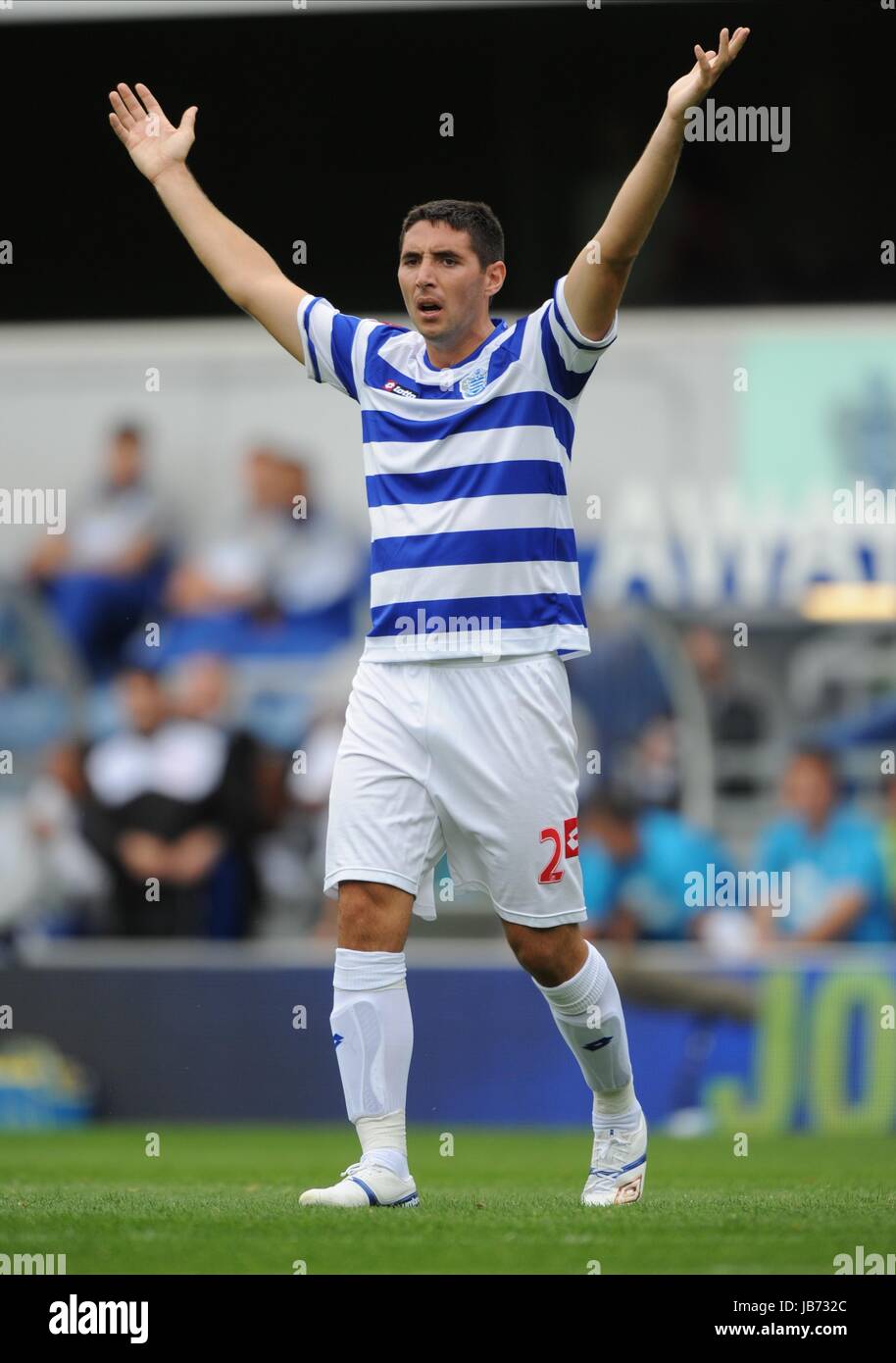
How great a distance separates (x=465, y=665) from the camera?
222 inches

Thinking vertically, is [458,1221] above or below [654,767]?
below

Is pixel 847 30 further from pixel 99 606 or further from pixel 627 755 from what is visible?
pixel 99 606

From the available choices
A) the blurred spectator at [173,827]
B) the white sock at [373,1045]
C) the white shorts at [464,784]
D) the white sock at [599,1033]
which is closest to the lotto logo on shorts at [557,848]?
the white shorts at [464,784]

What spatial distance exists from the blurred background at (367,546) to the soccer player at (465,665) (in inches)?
239

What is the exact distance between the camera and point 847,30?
566 inches

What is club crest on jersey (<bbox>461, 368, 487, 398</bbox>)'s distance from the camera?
570 centimetres

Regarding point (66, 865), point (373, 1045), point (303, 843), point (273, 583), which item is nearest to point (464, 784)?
point (373, 1045)

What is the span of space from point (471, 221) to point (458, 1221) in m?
2.53

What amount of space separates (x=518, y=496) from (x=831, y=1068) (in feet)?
20.9

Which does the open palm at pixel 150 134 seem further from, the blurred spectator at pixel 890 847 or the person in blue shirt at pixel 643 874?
the blurred spectator at pixel 890 847

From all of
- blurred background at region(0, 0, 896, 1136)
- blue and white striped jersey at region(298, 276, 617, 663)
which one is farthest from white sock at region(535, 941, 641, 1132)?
blurred background at region(0, 0, 896, 1136)

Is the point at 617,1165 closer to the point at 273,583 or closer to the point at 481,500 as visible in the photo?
the point at 481,500

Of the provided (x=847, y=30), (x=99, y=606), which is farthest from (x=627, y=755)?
(x=847, y=30)

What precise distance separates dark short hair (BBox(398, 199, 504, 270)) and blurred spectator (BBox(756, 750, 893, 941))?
22.1 ft
